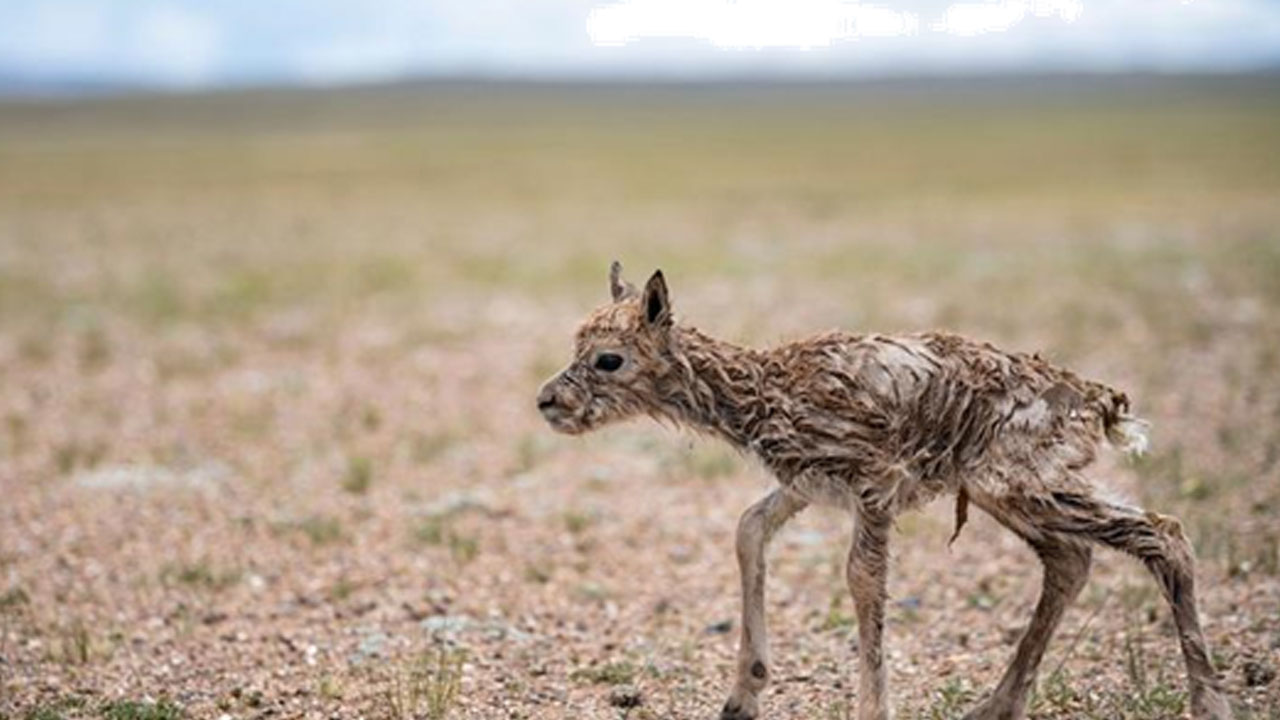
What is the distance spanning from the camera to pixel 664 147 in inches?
4710

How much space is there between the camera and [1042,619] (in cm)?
836

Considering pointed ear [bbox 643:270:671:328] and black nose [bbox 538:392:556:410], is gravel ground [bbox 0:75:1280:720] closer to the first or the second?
pointed ear [bbox 643:270:671:328]

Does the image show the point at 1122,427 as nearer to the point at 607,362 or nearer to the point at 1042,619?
the point at 1042,619

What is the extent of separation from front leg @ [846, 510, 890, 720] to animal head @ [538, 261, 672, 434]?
1.39m

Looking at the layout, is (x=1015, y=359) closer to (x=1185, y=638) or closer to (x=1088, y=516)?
(x=1088, y=516)

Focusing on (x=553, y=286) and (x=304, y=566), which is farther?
(x=553, y=286)

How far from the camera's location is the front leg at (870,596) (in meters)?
8.01

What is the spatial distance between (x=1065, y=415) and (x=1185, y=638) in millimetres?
1279

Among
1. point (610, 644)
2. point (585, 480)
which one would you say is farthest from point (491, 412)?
point (610, 644)

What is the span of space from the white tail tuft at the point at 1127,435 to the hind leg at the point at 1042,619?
24.1 inches

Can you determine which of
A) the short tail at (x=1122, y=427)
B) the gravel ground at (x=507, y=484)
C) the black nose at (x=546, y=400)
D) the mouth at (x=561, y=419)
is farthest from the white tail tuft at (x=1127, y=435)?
the black nose at (x=546, y=400)

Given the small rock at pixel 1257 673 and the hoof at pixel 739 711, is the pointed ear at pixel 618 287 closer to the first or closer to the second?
the hoof at pixel 739 711

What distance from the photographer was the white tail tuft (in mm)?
8359

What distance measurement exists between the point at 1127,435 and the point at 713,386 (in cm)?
223
